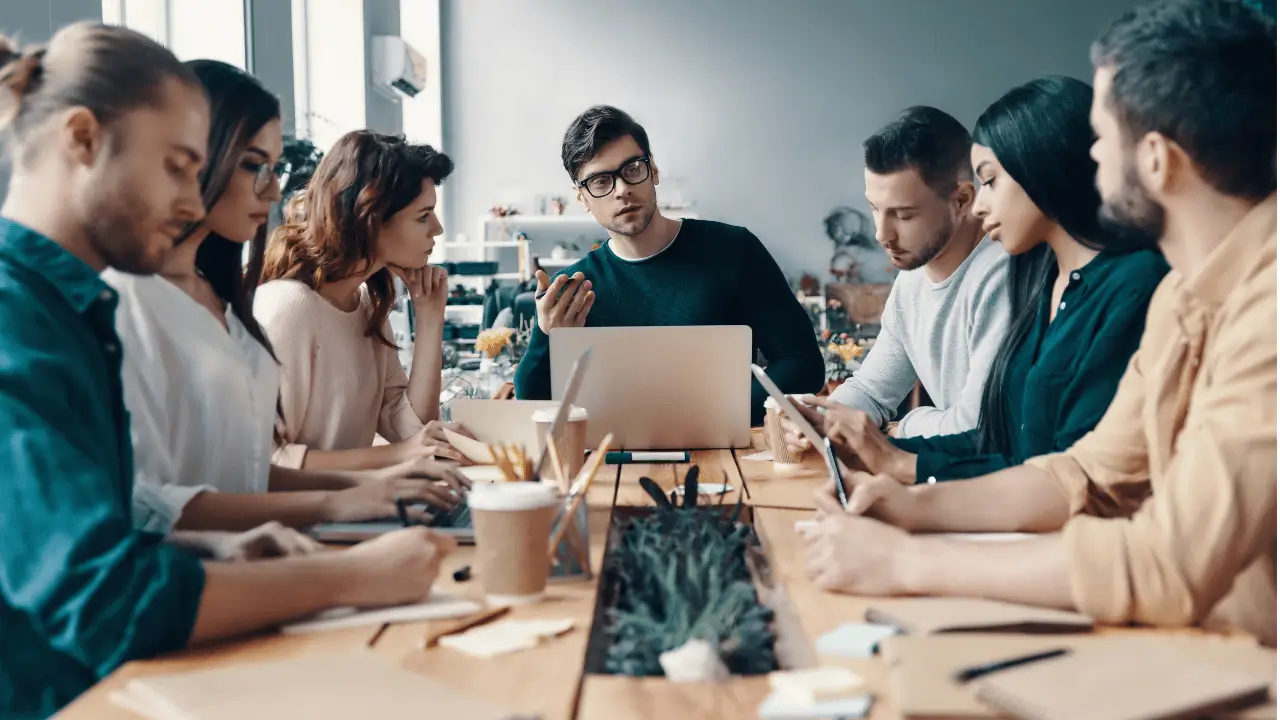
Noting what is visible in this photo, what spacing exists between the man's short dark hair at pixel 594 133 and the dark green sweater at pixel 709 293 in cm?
27

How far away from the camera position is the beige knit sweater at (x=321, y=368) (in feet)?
7.23

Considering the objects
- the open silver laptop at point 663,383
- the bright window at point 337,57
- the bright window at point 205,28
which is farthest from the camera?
the bright window at point 337,57

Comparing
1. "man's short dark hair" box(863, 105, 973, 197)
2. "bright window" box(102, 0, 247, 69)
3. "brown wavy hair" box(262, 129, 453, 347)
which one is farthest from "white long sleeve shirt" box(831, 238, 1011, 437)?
"bright window" box(102, 0, 247, 69)

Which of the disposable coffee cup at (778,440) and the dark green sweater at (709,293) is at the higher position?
the dark green sweater at (709,293)

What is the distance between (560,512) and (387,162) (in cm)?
129

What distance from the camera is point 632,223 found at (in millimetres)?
2787

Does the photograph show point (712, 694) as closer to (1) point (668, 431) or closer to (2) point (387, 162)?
(1) point (668, 431)

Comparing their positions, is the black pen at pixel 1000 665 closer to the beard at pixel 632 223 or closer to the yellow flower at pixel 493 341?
the beard at pixel 632 223

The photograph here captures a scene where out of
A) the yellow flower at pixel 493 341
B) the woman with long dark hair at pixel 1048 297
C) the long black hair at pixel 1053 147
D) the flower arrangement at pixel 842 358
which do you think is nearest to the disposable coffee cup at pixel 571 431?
the woman with long dark hair at pixel 1048 297

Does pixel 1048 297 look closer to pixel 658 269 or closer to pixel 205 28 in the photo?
pixel 658 269

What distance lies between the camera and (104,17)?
3582 mm

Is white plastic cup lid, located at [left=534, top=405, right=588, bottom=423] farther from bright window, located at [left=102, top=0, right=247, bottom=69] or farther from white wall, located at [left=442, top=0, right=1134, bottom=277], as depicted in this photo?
white wall, located at [left=442, top=0, right=1134, bottom=277]

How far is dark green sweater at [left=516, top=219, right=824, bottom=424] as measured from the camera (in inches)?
113

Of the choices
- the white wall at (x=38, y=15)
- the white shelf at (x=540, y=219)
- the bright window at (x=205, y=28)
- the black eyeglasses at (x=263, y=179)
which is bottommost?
the white shelf at (x=540, y=219)
